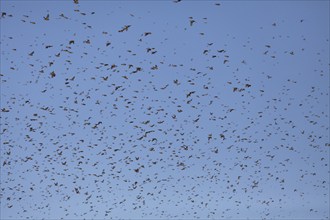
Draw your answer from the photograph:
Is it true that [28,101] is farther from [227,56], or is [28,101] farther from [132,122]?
[227,56]

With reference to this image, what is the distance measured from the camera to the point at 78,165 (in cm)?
2091

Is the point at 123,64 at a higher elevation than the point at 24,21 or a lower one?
lower

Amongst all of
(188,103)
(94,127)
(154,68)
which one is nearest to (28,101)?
(94,127)

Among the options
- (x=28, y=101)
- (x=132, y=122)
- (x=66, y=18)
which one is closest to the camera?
(x=66, y=18)

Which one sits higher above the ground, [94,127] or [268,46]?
[268,46]

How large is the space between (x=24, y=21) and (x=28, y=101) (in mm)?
3826

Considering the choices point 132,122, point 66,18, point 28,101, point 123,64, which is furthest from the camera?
point 132,122

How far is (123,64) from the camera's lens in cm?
1780

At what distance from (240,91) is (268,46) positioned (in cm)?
244

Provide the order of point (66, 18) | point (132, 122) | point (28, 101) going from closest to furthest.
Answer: point (66, 18)
point (28, 101)
point (132, 122)

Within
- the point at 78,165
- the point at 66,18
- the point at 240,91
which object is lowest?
the point at 78,165

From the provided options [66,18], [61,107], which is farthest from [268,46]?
[61,107]

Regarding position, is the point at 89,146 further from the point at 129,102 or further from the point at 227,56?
the point at 227,56

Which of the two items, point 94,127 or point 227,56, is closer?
point 227,56
